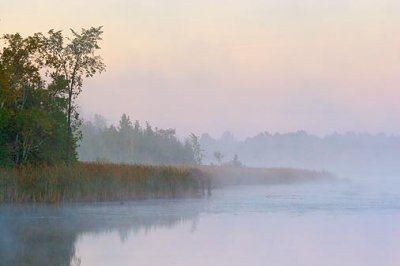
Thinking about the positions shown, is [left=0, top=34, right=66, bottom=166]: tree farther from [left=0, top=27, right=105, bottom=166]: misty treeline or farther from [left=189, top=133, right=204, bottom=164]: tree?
[left=189, top=133, right=204, bottom=164]: tree

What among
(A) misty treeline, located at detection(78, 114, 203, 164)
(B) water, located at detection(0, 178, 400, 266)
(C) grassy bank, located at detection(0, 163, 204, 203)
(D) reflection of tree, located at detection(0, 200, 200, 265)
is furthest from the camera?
(A) misty treeline, located at detection(78, 114, 203, 164)

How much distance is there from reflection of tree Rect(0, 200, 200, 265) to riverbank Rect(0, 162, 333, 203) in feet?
5.13

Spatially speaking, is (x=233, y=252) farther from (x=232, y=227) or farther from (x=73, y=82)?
(x=73, y=82)

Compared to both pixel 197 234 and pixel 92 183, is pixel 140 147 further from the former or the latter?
pixel 197 234

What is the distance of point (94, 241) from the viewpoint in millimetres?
17922

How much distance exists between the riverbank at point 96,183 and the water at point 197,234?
4.51 feet

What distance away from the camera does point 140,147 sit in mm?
69312

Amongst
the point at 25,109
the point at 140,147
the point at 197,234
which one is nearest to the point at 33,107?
the point at 25,109

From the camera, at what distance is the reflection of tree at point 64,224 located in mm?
15491

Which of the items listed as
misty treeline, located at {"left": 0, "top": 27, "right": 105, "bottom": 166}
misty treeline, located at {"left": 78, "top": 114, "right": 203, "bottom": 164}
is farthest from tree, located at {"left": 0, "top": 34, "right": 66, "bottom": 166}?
misty treeline, located at {"left": 78, "top": 114, "right": 203, "bottom": 164}

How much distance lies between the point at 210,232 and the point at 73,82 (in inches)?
669

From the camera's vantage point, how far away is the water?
15.3m

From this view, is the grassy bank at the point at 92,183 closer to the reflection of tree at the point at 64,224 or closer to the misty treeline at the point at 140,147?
the reflection of tree at the point at 64,224

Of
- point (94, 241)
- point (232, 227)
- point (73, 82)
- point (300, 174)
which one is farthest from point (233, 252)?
point (300, 174)
